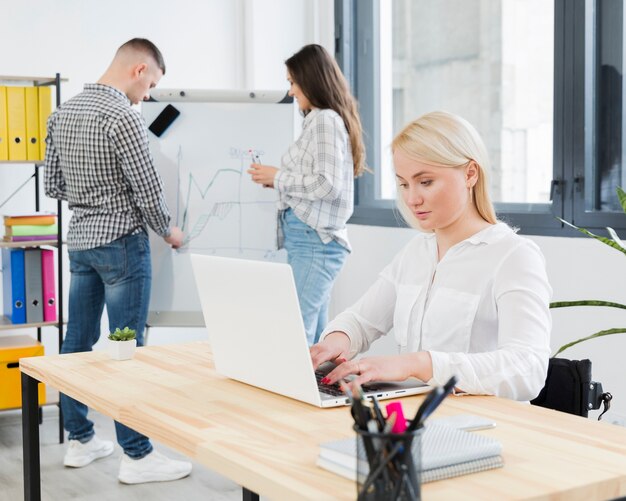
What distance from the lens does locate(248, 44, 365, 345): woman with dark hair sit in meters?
3.28

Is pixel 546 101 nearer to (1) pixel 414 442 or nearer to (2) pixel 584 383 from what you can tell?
(2) pixel 584 383

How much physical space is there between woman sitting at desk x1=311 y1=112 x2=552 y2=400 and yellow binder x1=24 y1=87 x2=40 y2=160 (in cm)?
219

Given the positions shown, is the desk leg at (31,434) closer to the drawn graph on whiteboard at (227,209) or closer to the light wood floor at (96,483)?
the light wood floor at (96,483)

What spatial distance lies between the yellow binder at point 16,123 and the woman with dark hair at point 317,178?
45.0 inches

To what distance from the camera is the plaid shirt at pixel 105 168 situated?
10.2 ft

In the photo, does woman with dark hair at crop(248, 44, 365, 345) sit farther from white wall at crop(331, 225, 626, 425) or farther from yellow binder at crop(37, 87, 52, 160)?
yellow binder at crop(37, 87, 52, 160)

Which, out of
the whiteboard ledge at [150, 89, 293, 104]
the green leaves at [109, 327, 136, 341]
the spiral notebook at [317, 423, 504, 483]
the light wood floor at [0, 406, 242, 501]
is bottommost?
the light wood floor at [0, 406, 242, 501]

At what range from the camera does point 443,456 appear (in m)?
1.15

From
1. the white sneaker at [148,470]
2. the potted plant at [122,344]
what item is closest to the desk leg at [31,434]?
the potted plant at [122,344]

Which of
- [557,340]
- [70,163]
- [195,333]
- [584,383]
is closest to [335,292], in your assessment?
[195,333]

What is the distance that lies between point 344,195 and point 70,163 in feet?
3.30

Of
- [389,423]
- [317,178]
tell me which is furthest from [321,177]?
[389,423]

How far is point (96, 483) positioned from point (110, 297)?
66 cm

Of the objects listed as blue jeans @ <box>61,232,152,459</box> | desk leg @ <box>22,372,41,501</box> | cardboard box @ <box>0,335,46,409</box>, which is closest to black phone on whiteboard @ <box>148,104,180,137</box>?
blue jeans @ <box>61,232,152,459</box>
